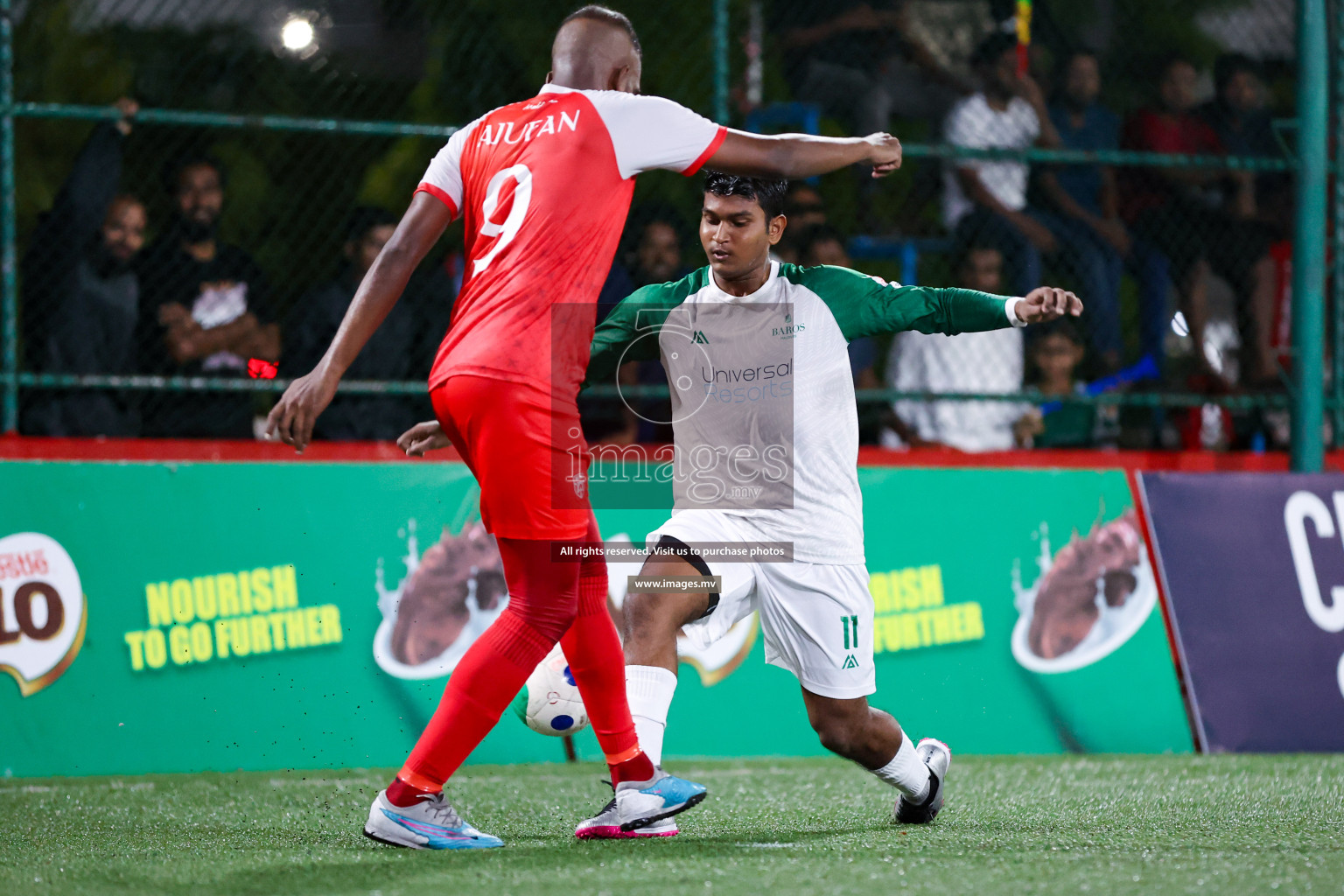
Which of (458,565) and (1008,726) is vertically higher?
(458,565)

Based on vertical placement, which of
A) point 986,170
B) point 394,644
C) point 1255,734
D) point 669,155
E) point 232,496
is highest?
point 986,170

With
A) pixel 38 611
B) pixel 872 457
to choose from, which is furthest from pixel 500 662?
pixel 872 457

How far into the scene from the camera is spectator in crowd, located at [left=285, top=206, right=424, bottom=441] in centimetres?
684

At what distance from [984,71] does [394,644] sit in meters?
4.47

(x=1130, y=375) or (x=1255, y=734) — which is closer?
(x=1255, y=734)

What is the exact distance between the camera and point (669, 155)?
12.5 feet

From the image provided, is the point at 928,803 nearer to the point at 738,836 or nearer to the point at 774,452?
the point at 738,836

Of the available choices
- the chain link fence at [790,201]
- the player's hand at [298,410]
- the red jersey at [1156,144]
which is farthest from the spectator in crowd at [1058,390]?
the player's hand at [298,410]

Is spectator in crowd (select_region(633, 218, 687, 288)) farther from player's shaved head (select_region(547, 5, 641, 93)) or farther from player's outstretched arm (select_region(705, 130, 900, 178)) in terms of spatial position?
player's outstretched arm (select_region(705, 130, 900, 178))

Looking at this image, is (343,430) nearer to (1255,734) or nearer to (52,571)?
(52,571)

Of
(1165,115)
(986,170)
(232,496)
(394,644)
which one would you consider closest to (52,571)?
(232,496)

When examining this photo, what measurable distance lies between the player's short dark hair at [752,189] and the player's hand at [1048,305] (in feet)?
2.68

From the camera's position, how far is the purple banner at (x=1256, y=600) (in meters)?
6.67

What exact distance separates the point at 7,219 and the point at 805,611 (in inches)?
157
